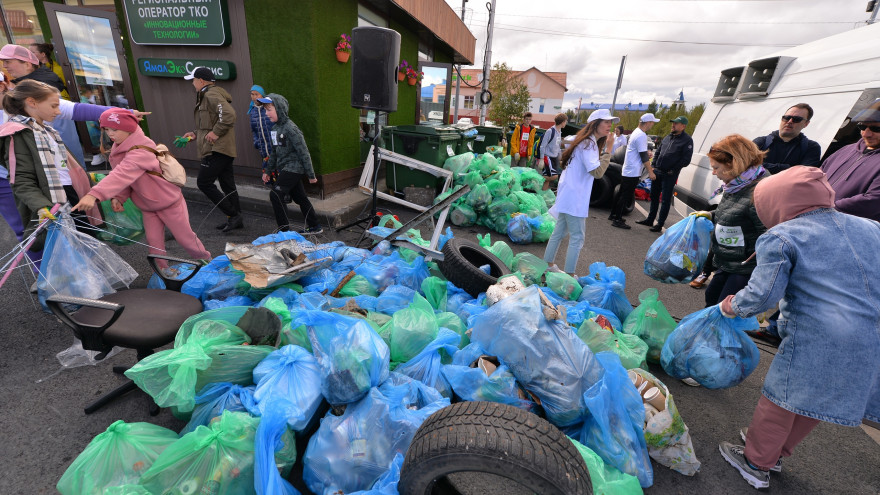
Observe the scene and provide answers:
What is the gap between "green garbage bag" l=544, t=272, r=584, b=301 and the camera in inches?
129

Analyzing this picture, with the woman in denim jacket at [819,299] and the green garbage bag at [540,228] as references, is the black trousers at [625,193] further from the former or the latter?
the woman in denim jacket at [819,299]

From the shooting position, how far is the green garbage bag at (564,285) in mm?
3279

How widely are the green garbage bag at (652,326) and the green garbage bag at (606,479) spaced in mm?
1308

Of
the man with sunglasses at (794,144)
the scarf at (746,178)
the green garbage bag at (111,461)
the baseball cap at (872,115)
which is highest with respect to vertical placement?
the baseball cap at (872,115)

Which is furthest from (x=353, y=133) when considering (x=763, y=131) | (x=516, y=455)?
(x=516, y=455)

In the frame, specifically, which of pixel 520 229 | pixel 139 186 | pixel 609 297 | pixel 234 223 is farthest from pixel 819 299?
pixel 234 223

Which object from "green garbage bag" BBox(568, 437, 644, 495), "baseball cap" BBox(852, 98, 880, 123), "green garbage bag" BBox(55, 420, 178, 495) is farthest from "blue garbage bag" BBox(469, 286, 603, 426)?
"baseball cap" BBox(852, 98, 880, 123)

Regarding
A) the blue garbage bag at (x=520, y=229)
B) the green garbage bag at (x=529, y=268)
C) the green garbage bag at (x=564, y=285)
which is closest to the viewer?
the green garbage bag at (x=564, y=285)

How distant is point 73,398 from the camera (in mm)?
2238

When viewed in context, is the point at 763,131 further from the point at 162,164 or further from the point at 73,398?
the point at 73,398

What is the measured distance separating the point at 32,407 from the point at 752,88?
7729 mm

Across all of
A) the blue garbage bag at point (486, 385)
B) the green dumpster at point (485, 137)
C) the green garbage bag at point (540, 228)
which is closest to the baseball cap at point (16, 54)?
the blue garbage bag at point (486, 385)

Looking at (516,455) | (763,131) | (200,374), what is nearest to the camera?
(516,455)

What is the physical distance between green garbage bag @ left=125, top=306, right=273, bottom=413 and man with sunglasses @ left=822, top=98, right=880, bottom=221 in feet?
13.5
